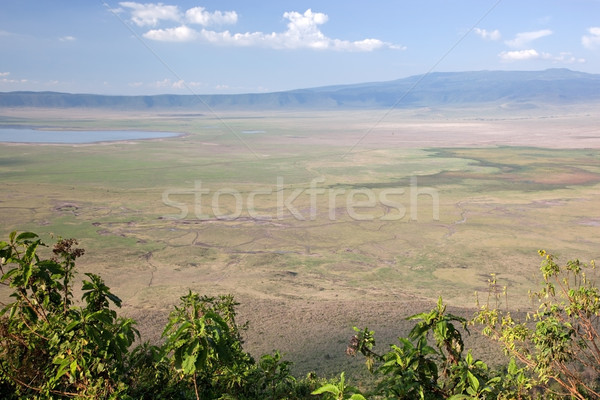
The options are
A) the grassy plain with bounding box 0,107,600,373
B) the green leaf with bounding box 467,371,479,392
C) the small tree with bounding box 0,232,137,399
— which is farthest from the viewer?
the grassy plain with bounding box 0,107,600,373

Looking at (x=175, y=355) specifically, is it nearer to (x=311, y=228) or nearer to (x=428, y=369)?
(x=428, y=369)

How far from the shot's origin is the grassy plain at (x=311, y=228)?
13609 mm

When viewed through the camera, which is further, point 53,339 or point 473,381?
point 53,339

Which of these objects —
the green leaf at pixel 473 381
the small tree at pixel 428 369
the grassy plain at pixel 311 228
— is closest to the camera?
the green leaf at pixel 473 381

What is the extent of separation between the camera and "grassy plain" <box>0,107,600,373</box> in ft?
44.7

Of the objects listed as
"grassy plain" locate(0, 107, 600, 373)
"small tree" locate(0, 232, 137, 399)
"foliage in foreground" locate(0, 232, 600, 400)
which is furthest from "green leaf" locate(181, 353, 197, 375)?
"grassy plain" locate(0, 107, 600, 373)

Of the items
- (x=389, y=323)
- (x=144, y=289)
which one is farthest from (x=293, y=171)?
(x=389, y=323)

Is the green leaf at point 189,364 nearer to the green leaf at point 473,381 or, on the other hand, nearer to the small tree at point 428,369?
the small tree at point 428,369

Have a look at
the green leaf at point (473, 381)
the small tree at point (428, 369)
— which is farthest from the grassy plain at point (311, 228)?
the green leaf at point (473, 381)

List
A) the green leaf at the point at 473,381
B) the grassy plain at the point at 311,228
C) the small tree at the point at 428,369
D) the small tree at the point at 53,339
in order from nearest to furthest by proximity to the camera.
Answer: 1. the green leaf at the point at 473,381
2. the small tree at the point at 428,369
3. the small tree at the point at 53,339
4. the grassy plain at the point at 311,228

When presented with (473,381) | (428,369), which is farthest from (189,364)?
(473,381)

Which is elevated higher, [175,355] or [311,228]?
[175,355]

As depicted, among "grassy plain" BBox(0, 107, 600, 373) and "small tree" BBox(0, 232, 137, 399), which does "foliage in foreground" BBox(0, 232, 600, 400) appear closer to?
"small tree" BBox(0, 232, 137, 399)

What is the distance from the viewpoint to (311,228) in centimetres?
2211
